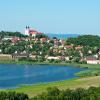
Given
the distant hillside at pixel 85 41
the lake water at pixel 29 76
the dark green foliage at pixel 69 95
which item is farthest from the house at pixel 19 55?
the dark green foliage at pixel 69 95

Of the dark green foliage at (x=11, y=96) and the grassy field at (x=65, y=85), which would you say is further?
the grassy field at (x=65, y=85)

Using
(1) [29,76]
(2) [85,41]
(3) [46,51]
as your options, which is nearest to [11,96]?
(1) [29,76]

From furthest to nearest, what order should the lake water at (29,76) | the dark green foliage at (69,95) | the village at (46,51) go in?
the village at (46,51)
the lake water at (29,76)
the dark green foliage at (69,95)

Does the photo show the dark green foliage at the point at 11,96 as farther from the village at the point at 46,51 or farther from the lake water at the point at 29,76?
the village at the point at 46,51

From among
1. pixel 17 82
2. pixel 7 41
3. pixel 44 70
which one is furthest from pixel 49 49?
pixel 17 82

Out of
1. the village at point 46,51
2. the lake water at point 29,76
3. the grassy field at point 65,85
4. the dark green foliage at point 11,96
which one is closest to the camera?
the dark green foliage at point 11,96

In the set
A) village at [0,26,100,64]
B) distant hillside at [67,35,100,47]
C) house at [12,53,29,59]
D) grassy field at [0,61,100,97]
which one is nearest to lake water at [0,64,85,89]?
grassy field at [0,61,100,97]

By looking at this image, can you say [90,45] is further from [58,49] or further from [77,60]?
[77,60]

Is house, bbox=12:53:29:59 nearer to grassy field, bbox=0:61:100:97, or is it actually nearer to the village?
the village
